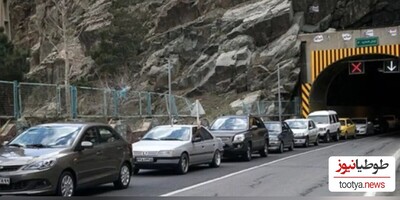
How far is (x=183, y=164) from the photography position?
57.2 feet

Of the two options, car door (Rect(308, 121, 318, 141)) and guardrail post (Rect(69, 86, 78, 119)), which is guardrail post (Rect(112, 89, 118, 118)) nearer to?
guardrail post (Rect(69, 86, 78, 119))

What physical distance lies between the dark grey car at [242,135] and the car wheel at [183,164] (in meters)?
4.84

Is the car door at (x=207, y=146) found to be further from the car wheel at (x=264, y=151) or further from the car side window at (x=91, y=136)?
the car side window at (x=91, y=136)

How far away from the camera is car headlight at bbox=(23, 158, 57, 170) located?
36.2ft

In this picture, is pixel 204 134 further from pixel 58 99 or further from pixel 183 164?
pixel 58 99

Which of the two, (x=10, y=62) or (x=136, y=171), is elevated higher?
(x=10, y=62)

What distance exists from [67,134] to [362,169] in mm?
6650

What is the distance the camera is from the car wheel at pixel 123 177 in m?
13.7

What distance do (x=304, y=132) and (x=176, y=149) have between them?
54.4ft

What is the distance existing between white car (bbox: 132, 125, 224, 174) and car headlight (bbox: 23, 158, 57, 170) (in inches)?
229

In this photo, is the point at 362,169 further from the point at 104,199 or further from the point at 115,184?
the point at 115,184

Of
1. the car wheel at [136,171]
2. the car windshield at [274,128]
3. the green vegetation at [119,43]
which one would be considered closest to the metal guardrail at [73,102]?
the car wheel at [136,171]

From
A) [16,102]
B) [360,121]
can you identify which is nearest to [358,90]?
[360,121]

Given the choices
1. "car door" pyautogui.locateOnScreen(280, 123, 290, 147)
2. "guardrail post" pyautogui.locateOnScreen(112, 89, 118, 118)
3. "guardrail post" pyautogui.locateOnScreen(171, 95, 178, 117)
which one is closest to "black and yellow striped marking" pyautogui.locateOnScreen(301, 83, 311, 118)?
"guardrail post" pyautogui.locateOnScreen(171, 95, 178, 117)
